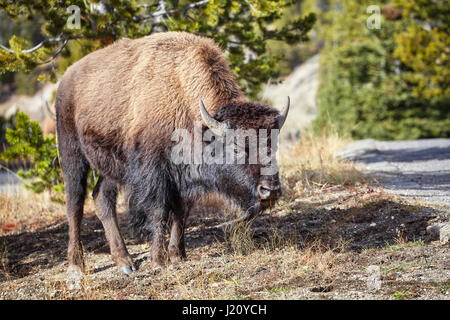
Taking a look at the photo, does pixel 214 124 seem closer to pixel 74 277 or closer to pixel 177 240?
pixel 177 240

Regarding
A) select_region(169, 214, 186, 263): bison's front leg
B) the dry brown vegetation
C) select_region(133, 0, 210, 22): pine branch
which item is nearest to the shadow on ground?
the dry brown vegetation

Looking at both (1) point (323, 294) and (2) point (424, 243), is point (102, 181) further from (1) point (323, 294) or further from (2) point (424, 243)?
(2) point (424, 243)

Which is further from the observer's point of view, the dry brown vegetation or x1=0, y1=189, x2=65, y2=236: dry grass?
x1=0, y1=189, x2=65, y2=236: dry grass

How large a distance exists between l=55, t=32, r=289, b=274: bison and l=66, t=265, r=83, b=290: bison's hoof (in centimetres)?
4


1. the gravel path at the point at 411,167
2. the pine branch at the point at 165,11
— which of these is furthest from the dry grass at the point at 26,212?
the gravel path at the point at 411,167

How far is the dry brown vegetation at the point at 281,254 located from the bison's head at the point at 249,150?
472 millimetres

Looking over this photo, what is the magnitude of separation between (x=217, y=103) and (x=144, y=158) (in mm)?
1008

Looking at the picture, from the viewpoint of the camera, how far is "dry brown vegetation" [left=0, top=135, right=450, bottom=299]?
4207mm

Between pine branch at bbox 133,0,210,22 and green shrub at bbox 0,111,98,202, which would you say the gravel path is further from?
green shrub at bbox 0,111,98,202

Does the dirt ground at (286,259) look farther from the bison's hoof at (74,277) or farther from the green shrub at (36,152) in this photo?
the green shrub at (36,152)

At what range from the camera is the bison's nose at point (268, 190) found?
4.71m

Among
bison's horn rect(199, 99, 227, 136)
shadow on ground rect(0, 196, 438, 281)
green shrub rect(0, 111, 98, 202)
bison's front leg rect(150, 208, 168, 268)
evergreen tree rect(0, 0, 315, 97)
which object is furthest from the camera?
green shrub rect(0, 111, 98, 202)

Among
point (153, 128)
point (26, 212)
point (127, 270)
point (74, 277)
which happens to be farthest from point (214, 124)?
point (26, 212)
